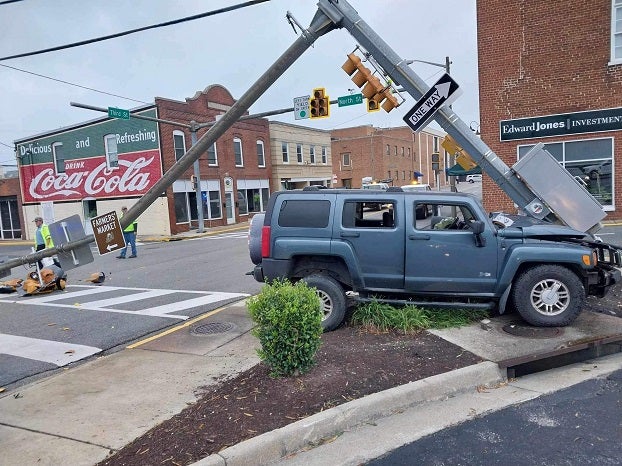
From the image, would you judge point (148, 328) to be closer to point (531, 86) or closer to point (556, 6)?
point (531, 86)

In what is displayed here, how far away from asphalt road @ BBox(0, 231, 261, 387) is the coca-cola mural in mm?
12824

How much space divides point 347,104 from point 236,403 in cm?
1366

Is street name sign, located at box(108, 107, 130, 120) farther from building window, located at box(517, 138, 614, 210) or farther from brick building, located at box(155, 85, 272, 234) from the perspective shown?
building window, located at box(517, 138, 614, 210)

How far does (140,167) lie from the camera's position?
1059 inches

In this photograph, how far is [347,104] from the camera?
16.3m

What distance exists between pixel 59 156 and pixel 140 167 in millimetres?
6555

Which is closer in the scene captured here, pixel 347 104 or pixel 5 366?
pixel 5 366

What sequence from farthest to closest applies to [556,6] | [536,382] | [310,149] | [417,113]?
[310,149], [556,6], [417,113], [536,382]

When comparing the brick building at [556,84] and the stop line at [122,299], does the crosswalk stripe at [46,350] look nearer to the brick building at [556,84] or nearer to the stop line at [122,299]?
the stop line at [122,299]

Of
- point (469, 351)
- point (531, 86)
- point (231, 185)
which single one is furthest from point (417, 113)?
point (231, 185)

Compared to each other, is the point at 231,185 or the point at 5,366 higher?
the point at 231,185

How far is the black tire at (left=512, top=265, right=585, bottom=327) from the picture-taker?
5793 mm

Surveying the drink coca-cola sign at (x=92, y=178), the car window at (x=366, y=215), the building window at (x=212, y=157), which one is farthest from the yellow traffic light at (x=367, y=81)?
the building window at (x=212, y=157)

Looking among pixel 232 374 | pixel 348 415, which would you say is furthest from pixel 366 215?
pixel 348 415
